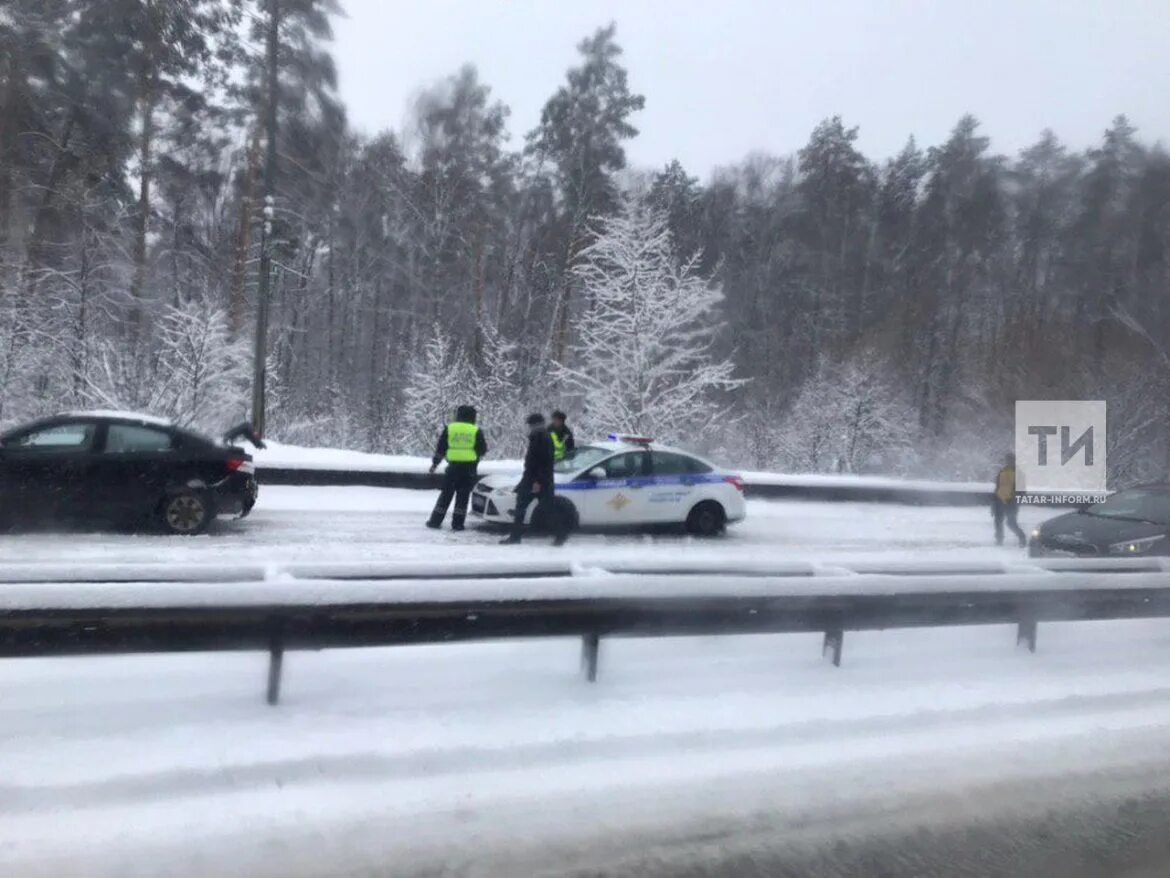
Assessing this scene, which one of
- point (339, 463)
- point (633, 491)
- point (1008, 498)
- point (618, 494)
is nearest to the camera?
point (618, 494)

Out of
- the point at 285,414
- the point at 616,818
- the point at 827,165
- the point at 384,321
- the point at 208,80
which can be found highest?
the point at 827,165

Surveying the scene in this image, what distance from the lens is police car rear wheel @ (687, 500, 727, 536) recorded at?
15625 mm

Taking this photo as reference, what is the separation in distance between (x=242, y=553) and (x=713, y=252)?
46308mm

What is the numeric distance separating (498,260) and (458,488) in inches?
1231

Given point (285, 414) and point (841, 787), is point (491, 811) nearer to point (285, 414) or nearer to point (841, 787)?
point (841, 787)

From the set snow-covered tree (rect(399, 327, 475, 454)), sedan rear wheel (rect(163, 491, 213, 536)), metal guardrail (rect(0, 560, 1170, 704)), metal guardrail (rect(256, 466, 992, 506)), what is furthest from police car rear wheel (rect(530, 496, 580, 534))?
snow-covered tree (rect(399, 327, 475, 454))

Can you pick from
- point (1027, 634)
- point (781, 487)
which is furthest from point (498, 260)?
point (1027, 634)

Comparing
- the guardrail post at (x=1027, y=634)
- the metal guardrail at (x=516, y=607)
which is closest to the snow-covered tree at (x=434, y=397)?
the guardrail post at (x=1027, y=634)

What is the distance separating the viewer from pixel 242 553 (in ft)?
39.2

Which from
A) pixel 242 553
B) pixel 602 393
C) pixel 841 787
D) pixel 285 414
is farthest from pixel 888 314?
pixel 841 787

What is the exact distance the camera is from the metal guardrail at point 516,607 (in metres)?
5.41

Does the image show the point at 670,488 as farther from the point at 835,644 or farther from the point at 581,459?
the point at 835,644

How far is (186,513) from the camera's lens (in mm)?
13172

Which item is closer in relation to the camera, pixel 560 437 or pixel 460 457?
pixel 460 457
